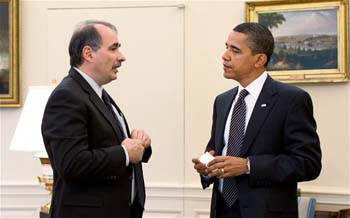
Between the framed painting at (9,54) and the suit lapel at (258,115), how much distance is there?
2.69 m

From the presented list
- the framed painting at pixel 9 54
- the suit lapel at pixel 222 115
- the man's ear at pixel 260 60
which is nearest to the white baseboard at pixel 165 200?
the framed painting at pixel 9 54

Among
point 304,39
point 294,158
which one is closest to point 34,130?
point 294,158

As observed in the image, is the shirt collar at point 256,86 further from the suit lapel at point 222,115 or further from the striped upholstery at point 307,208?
the striped upholstery at point 307,208

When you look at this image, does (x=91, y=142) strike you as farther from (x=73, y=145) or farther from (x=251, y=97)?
(x=251, y=97)

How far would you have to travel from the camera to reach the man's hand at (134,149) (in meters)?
2.28

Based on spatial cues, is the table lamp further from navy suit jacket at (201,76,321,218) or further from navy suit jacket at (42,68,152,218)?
navy suit jacket at (201,76,321,218)

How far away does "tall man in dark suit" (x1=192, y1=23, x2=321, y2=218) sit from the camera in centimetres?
241

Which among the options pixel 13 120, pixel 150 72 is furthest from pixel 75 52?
pixel 13 120

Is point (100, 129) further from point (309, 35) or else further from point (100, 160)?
point (309, 35)

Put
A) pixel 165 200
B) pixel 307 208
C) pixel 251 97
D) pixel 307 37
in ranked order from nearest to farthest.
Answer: pixel 251 97, pixel 307 208, pixel 307 37, pixel 165 200

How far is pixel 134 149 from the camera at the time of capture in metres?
2.29

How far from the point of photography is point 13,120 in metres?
4.63

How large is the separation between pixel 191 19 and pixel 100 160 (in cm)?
243

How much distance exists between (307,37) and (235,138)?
179 centimetres
